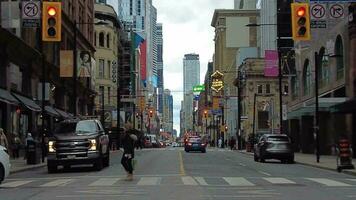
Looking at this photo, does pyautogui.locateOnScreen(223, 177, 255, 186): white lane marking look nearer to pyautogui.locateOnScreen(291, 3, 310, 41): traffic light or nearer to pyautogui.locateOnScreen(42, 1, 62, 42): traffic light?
pyautogui.locateOnScreen(291, 3, 310, 41): traffic light

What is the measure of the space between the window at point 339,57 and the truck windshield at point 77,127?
23686 mm

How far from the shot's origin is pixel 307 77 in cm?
5838

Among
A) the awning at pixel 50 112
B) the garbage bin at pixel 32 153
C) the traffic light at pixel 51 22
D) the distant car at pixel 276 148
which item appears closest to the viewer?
the traffic light at pixel 51 22

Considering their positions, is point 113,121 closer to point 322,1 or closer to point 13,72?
point 13,72

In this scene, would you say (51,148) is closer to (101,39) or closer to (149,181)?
(149,181)

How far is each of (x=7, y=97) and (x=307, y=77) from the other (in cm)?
2978

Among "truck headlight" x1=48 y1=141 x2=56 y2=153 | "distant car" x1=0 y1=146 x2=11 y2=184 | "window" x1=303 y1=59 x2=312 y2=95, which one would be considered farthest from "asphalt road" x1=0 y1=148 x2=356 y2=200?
"window" x1=303 y1=59 x2=312 y2=95

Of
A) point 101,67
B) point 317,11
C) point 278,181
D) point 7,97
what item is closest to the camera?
point 278,181

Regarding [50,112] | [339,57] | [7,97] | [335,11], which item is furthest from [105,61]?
[335,11]

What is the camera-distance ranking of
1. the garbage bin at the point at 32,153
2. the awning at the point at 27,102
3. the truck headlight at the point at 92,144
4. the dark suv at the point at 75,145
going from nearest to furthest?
the dark suv at the point at 75,145 → the truck headlight at the point at 92,144 → the garbage bin at the point at 32,153 → the awning at the point at 27,102

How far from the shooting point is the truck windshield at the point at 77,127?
26692 millimetres

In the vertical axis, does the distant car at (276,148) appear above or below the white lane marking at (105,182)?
above

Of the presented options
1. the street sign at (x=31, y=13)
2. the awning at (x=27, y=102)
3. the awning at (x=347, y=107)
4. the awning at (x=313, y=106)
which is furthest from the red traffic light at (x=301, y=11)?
the awning at (x=27, y=102)

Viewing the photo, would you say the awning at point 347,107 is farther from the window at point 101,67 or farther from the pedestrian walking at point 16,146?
the window at point 101,67
